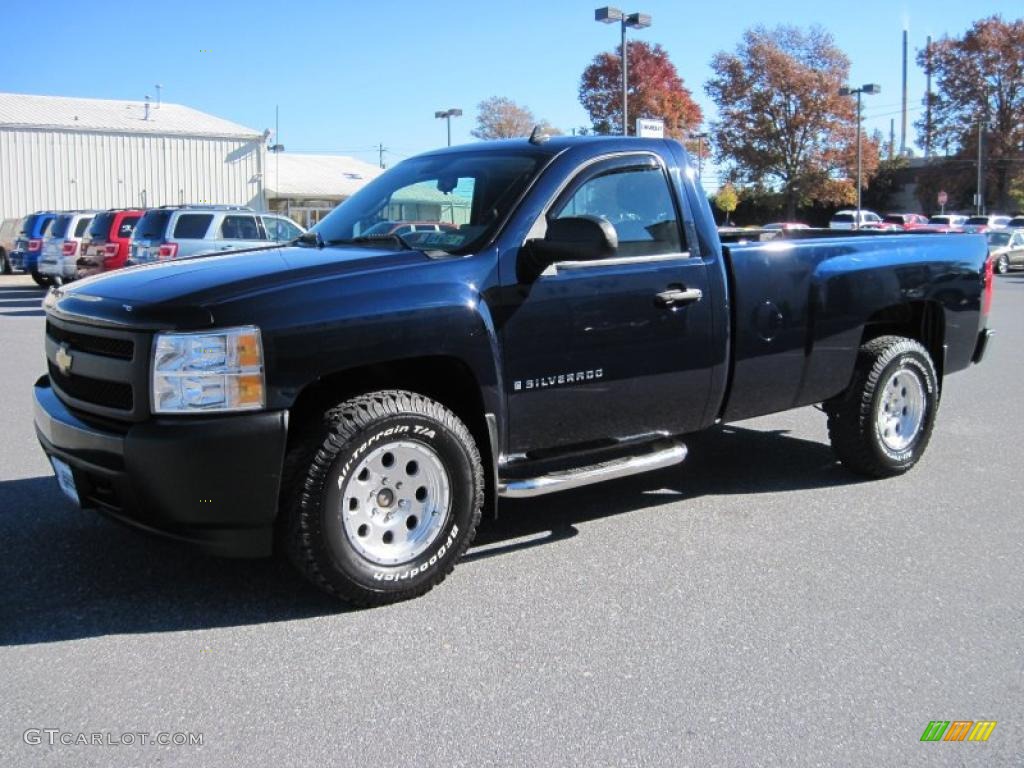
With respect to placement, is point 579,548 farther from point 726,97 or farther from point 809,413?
point 726,97

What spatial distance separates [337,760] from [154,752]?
564 millimetres

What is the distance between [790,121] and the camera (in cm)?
5362

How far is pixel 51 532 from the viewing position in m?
4.96

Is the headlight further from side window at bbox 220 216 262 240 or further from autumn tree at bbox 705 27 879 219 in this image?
autumn tree at bbox 705 27 879 219

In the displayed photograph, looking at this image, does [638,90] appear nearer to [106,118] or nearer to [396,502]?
[106,118]

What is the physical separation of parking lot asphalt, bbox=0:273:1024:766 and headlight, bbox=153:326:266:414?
90cm

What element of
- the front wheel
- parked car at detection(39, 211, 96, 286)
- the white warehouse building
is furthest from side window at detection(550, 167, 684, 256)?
the white warehouse building

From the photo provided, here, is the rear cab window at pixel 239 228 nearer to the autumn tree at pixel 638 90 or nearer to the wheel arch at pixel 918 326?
the wheel arch at pixel 918 326

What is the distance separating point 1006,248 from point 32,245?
29.6 meters

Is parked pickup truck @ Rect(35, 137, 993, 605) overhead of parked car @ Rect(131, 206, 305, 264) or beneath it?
beneath

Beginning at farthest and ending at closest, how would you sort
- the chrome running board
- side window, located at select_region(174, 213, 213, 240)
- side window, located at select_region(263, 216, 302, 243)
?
side window, located at select_region(263, 216, 302, 243) < side window, located at select_region(174, 213, 213, 240) < the chrome running board

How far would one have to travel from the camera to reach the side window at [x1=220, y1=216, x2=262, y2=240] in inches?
722

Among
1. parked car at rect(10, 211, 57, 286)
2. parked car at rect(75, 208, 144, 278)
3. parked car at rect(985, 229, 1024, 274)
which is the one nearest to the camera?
parked car at rect(75, 208, 144, 278)

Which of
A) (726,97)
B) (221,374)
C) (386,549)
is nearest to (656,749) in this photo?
(386,549)
